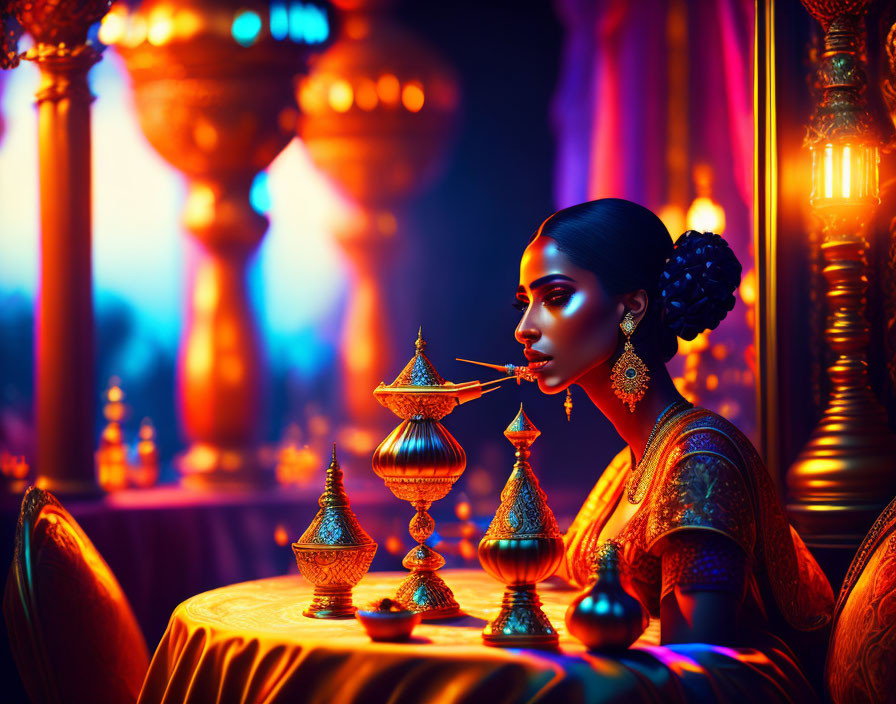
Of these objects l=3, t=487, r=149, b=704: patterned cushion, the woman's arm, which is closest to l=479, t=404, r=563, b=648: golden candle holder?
the woman's arm

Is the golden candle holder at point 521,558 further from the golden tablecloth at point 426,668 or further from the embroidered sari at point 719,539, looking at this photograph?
the embroidered sari at point 719,539

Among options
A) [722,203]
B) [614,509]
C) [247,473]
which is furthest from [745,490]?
[722,203]

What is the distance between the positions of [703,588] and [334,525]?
76 centimetres

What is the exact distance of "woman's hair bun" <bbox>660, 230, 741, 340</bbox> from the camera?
2.50 m

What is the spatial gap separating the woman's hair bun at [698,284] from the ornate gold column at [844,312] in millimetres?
844

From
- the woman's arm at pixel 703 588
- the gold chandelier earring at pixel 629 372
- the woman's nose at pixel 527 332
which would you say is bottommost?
the woman's arm at pixel 703 588

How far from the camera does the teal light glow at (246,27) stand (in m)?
5.50

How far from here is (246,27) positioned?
5.52 meters

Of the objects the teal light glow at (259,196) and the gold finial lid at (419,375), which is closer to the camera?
the gold finial lid at (419,375)

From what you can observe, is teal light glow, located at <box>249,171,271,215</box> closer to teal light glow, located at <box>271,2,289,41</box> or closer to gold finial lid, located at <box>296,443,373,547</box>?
teal light glow, located at <box>271,2,289,41</box>

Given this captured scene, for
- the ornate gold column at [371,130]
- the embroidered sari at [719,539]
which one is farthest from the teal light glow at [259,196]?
the embroidered sari at [719,539]

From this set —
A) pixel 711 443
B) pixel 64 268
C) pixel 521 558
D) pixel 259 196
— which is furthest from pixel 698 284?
pixel 259 196

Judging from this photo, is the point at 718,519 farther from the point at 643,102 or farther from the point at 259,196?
the point at 643,102

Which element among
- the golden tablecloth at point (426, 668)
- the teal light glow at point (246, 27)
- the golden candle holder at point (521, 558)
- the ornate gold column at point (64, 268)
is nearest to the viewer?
the golden tablecloth at point (426, 668)
